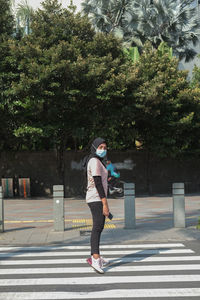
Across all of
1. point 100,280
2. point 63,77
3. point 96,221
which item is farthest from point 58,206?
point 63,77

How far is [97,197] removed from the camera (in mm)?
6465

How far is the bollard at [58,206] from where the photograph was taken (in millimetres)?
10156

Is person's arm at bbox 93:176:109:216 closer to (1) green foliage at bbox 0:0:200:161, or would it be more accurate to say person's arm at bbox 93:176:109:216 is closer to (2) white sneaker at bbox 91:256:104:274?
(2) white sneaker at bbox 91:256:104:274

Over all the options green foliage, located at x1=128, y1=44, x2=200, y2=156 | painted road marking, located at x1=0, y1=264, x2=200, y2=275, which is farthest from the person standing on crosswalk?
green foliage, located at x1=128, y1=44, x2=200, y2=156

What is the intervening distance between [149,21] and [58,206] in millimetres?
24422

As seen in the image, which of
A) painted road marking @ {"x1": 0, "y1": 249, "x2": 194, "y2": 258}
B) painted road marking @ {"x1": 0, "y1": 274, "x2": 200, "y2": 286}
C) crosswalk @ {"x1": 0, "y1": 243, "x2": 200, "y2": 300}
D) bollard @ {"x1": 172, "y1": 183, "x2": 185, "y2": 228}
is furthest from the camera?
bollard @ {"x1": 172, "y1": 183, "x2": 185, "y2": 228}

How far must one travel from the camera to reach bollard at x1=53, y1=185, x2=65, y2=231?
1016 cm

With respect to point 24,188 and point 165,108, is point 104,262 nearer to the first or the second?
point 165,108

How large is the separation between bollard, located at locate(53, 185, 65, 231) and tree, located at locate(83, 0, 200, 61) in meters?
22.9

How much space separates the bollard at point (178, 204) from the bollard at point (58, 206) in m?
2.54

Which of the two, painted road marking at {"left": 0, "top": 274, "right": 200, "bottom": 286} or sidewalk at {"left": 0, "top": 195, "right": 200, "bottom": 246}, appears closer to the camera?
painted road marking at {"left": 0, "top": 274, "right": 200, "bottom": 286}

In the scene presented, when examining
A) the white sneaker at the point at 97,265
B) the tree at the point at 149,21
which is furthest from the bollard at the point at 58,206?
the tree at the point at 149,21

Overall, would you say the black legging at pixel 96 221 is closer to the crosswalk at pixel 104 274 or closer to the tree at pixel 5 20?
the crosswalk at pixel 104 274

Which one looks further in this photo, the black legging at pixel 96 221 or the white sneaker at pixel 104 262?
the white sneaker at pixel 104 262
